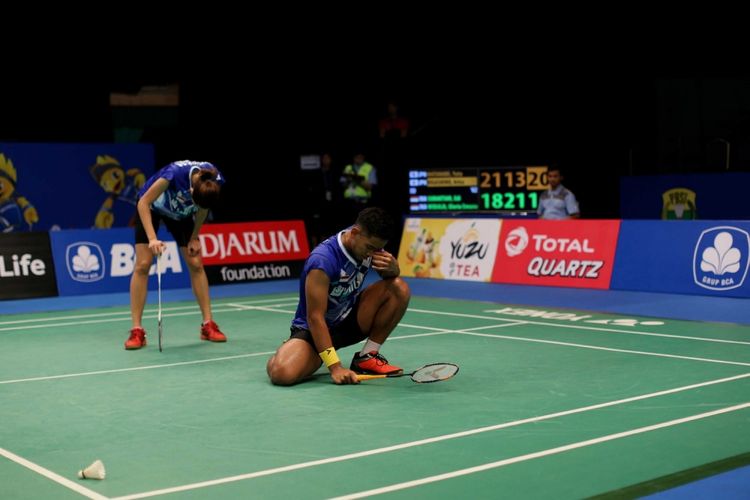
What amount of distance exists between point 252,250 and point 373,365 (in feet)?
26.5

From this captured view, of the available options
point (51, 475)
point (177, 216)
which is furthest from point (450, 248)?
point (51, 475)

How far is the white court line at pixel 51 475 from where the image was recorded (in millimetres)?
4454

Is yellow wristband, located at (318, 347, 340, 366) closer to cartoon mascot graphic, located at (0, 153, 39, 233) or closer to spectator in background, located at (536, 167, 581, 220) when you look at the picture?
spectator in background, located at (536, 167, 581, 220)

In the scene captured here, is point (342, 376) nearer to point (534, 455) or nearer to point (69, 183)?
point (534, 455)

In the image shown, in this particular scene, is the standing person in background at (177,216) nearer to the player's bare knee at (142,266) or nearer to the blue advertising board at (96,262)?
the player's bare knee at (142,266)

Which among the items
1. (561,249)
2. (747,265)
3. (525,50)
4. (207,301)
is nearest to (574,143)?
(525,50)

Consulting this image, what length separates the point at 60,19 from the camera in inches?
714

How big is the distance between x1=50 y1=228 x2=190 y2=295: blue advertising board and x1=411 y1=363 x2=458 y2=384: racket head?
7843 millimetres

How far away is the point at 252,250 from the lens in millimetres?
15016

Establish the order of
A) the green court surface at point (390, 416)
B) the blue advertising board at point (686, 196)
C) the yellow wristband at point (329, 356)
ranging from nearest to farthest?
the green court surface at point (390, 416), the yellow wristband at point (329, 356), the blue advertising board at point (686, 196)

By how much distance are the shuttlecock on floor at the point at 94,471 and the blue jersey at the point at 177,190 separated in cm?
432

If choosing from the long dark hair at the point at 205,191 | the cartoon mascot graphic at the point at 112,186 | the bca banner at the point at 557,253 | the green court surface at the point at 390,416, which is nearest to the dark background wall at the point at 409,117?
the cartoon mascot graphic at the point at 112,186

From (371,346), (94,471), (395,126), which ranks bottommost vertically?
(94,471)

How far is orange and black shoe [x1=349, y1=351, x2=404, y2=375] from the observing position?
7.16 meters
